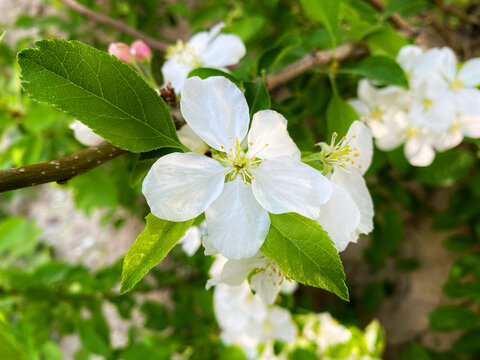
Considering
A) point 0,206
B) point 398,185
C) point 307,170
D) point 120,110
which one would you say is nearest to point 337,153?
point 307,170

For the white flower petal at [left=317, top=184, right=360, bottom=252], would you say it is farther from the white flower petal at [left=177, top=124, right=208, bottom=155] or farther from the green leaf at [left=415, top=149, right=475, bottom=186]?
the green leaf at [left=415, top=149, right=475, bottom=186]

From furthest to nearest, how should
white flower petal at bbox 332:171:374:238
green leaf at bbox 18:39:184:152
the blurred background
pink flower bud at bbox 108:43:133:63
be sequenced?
the blurred background → pink flower bud at bbox 108:43:133:63 → white flower petal at bbox 332:171:374:238 → green leaf at bbox 18:39:184:152

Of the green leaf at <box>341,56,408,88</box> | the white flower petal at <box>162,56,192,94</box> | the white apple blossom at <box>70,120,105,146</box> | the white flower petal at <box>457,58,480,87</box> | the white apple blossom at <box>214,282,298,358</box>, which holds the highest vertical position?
the white apple blossom at <box>70,120,105,146</box>

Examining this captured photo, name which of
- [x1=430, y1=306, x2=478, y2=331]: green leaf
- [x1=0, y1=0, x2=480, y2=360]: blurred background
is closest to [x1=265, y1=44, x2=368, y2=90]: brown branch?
[x1=0, y1=0, x2=480, y2=360]: blurred background

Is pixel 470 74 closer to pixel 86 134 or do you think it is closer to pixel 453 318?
pixel 86 134

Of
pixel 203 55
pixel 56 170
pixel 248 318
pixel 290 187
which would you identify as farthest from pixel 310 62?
pixel 248 318

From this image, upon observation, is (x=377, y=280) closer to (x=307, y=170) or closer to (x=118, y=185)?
(x=118, y=185)
